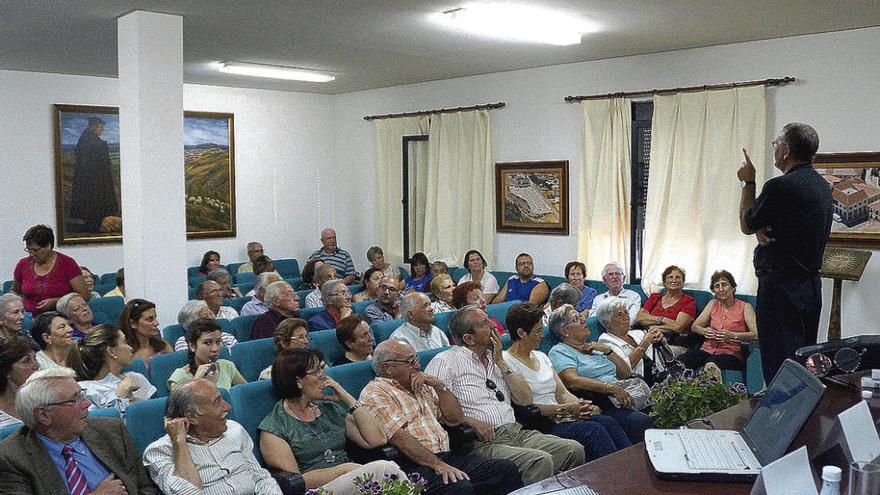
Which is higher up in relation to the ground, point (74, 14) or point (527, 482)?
point (74, 14)

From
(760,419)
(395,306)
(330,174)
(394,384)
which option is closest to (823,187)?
(760,419)

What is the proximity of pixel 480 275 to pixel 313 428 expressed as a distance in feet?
18.1

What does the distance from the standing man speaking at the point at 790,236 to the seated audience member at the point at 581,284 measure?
4069mm

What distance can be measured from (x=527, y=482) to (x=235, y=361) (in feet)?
6.12

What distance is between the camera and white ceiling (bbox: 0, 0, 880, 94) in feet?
20.3

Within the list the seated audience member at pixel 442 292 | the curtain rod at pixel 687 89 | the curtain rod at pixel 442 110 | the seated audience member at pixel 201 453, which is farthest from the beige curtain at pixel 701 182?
the seated audience member at pixel 201 453

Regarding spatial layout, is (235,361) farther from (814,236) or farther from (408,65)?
(408,65)

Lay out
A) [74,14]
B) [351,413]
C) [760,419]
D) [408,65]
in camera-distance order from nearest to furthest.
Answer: [760,419], [351,413], [74,14], [408,65]

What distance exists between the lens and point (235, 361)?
16.3 ft

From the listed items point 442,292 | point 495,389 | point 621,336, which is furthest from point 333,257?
point 495,389

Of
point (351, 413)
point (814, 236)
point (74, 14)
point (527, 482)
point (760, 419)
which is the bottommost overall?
point (527, 482)

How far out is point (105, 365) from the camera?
14.5 feet

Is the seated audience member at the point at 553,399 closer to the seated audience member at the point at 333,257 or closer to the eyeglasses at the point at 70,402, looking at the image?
the eyeglasses at the point at 70,402

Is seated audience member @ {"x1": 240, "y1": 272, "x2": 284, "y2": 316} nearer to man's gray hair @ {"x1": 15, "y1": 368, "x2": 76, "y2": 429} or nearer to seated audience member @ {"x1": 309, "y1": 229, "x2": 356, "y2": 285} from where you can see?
seated audience member @ {"x1": 309, "y1": 229, "x2": 356, "y2": 285}
